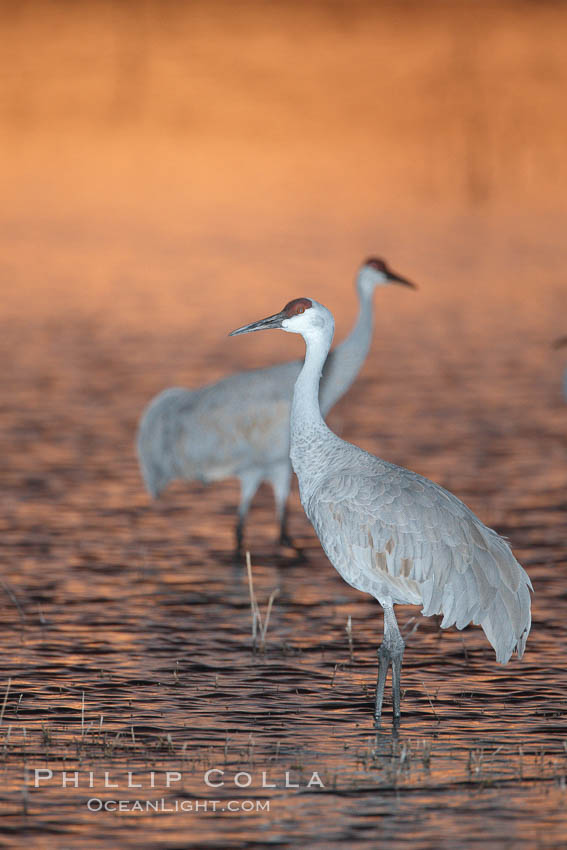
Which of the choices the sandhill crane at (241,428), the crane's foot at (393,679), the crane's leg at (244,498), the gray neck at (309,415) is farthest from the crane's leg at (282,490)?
the crane's foot at (393,679)

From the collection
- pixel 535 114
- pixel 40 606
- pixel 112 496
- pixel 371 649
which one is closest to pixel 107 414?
pixel 112 496

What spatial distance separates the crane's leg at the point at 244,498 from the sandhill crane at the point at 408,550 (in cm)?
387

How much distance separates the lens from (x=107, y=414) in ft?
59.2

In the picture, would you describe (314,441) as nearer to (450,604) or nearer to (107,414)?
(450,604)

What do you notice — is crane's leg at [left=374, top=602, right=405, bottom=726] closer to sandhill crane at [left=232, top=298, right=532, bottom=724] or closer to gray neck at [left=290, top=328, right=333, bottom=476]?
sandhill crane at [left=232, top=298, right=532, bottom=724]

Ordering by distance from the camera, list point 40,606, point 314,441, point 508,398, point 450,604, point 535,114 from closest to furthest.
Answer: point 450,604 < point 314,441 < point 40,606 < point 508,398 < point 535,114

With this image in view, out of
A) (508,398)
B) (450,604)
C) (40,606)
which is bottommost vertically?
(508,398)

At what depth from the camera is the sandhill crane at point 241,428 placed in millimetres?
12805

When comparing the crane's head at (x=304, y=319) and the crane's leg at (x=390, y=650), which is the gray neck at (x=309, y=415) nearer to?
the crane's head at (x=304, y=319)

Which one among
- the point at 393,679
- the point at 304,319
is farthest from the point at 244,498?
the point at 393,679

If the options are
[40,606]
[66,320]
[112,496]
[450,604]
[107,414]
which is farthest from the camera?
[66,320]

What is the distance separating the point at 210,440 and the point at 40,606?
2.77m

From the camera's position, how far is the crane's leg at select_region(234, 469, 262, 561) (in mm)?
12509

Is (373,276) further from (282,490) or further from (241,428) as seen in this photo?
(282,490)
